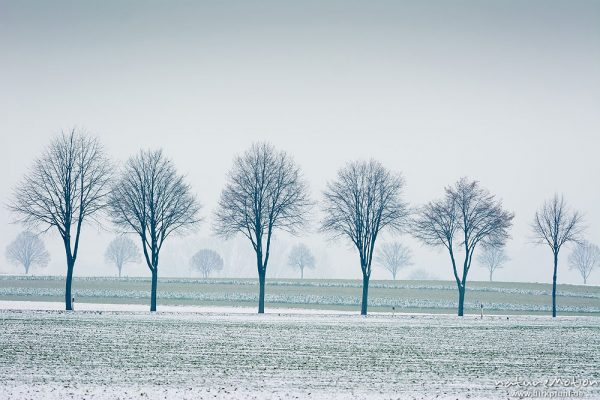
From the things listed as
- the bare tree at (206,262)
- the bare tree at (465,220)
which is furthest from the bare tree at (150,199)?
the bare tree at (206,262)

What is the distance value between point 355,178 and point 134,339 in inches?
1389

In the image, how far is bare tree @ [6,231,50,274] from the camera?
6206 inches

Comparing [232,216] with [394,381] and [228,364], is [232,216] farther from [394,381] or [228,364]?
[394,381]

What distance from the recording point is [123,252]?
531 feet

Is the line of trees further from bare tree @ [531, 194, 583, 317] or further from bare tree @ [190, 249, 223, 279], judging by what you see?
bare tree @ [190, 249, 223, 279]

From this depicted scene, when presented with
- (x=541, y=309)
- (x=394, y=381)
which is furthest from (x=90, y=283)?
(x=394, y=381)

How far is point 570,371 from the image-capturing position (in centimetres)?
2142

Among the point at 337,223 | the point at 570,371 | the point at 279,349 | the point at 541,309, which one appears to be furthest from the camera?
the point at 541,309

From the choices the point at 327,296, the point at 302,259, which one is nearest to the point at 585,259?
the point at 302,259

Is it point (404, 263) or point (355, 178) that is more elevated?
point (355, 178)

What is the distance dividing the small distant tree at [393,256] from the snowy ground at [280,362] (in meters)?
134

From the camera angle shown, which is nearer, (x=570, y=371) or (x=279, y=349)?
(x=570, y=371)

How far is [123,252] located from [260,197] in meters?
114

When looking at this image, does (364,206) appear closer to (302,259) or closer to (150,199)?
(150,199)
